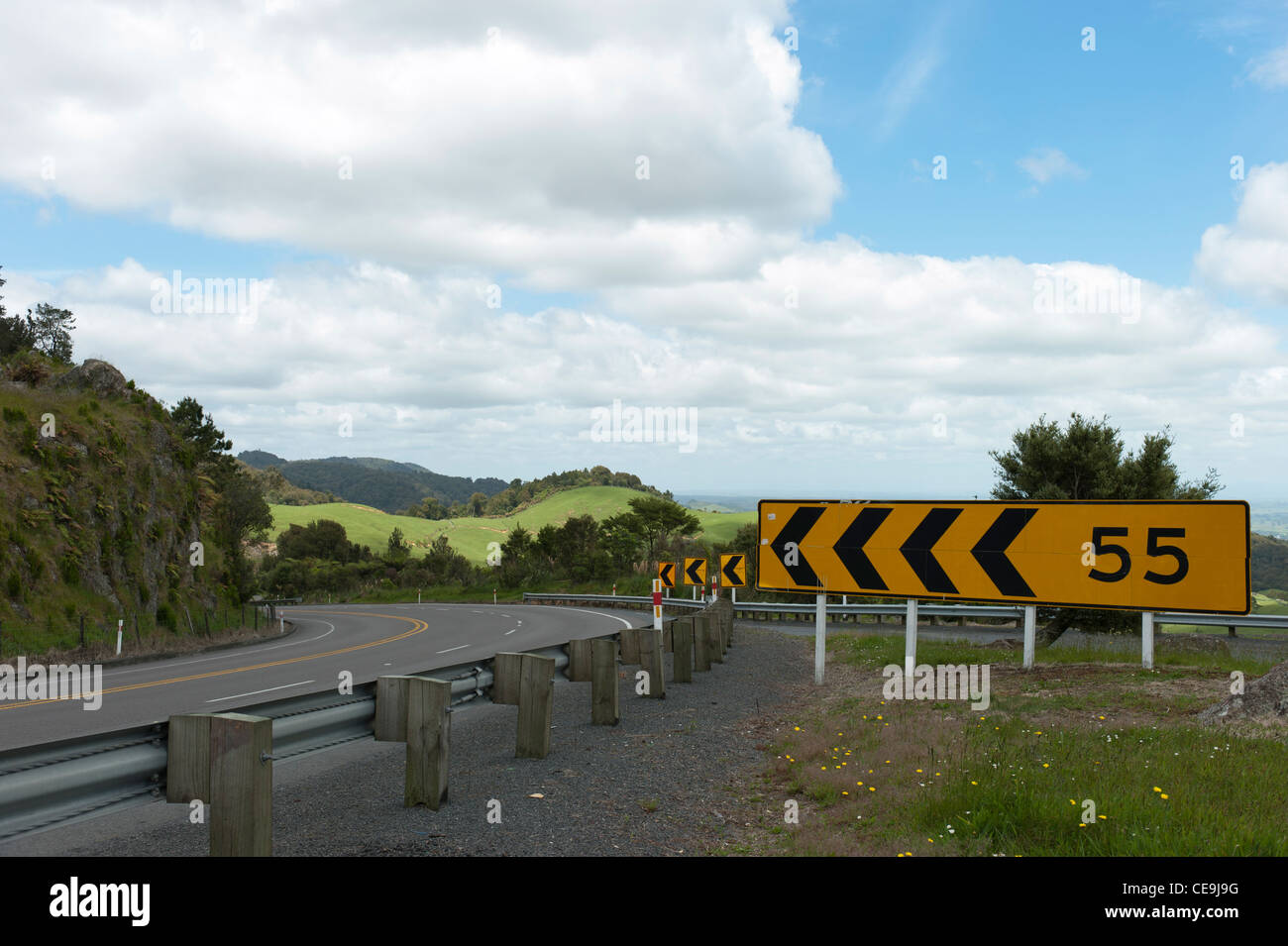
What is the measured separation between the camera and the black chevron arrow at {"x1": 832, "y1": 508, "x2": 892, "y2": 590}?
42.2ft

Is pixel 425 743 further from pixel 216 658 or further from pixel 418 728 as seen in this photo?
pixel 216 658

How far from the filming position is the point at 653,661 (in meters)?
11.0

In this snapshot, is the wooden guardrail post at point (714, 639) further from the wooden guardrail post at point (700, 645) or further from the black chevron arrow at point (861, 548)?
the black chevron arrow at point (861, 548)

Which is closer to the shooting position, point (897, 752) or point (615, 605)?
point (897, 752)

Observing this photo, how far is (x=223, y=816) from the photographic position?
407 cm

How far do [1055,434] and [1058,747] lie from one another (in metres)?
19.0

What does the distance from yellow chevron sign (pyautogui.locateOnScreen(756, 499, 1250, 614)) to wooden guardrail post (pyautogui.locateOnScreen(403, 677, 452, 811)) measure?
8393 mm

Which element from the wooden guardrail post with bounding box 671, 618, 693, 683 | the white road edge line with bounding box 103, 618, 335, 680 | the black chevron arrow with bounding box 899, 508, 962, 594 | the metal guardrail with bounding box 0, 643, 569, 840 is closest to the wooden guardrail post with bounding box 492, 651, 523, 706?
the metal guardrail with bounding box 0, 643, 569, 840

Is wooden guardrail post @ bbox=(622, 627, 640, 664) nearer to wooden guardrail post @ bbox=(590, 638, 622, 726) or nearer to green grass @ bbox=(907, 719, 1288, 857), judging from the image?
wooden guardrail post @ bbox=(590, 638, 622, 726)

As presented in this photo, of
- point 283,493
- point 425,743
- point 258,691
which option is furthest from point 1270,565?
point 283,493

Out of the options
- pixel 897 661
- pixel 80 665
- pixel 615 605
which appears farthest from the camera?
pixel 615 605
